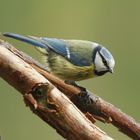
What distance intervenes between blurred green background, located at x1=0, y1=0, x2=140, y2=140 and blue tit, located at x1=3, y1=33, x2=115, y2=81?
91cm

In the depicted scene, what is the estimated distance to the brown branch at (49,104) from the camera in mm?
1249

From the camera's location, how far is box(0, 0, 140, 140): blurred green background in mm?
2592

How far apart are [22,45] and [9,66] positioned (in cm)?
132

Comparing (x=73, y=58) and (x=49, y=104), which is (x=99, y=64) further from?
(x=49, y=104)

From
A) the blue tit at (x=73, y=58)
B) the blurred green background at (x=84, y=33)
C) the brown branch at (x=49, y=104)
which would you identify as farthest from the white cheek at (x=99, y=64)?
the blurred green background at (x=84, y=33)

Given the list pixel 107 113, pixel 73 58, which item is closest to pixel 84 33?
pixel 73 58

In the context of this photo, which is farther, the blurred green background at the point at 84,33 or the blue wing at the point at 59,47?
the blurred green background at the point at 84,33

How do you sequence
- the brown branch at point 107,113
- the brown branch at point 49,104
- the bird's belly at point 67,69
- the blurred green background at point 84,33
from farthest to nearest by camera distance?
the blurred green background at point 84,33 → the bird's belly at point 67,69 → the brown branch at point 107,113 → the brown branch at point 49,104

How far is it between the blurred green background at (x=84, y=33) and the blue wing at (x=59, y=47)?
2.98 ft

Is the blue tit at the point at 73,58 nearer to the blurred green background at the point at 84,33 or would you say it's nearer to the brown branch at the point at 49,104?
the brown branch at the point at 49,104

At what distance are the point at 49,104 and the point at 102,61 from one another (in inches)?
14.9

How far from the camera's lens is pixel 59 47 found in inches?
64.0

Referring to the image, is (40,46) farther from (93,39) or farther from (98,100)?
(93,39)

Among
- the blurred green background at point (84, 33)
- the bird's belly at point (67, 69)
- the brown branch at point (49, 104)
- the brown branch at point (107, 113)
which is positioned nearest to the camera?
the brown branch at point (49, 104)
